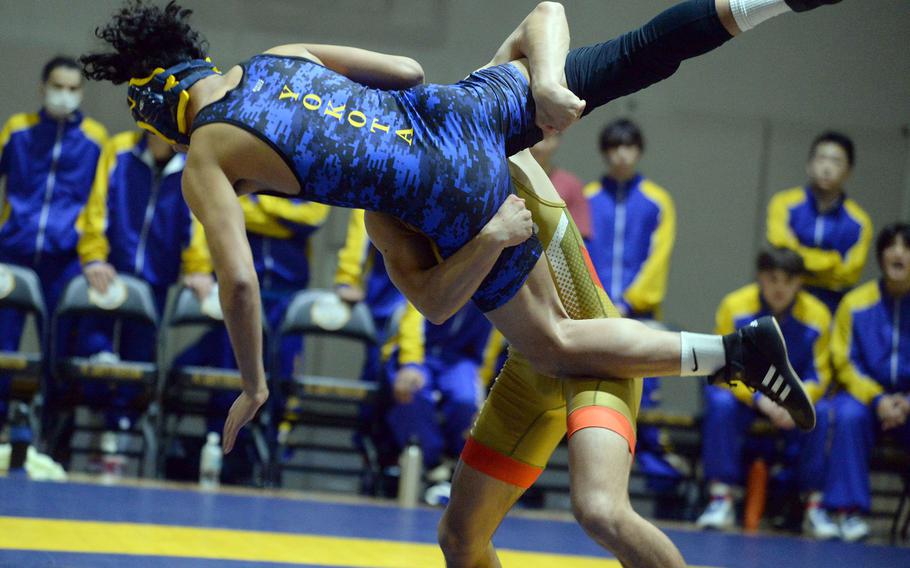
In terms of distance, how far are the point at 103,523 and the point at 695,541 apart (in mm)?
2276

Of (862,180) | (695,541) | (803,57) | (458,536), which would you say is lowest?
(695,541)

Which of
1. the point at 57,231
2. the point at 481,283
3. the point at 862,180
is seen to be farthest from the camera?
the point at 862,180

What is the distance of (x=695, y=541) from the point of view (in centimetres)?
487

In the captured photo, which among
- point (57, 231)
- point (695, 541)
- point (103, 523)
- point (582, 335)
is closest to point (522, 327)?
point (582, 335)

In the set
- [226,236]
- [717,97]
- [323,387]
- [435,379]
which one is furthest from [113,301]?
[717,97]

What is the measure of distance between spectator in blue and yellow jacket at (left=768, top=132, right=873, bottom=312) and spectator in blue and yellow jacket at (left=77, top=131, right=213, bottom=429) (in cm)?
289

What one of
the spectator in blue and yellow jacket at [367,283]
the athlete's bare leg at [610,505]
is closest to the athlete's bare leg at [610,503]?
the athlete's bare leg at [610,505]

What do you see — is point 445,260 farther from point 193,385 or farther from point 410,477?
point 193,385

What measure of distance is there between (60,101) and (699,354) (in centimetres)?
413

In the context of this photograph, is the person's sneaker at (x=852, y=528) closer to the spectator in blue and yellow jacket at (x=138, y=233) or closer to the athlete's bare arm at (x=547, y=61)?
the spectator in blue and yellow jacket at (x=138, y=233)

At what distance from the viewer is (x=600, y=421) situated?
271cm

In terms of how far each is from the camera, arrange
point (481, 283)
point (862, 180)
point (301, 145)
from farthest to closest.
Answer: point (862, 180), point (481, 283), point (301, 145)

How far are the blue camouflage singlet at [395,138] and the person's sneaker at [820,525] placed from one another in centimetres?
325

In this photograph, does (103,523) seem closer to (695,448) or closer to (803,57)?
(695,448)
